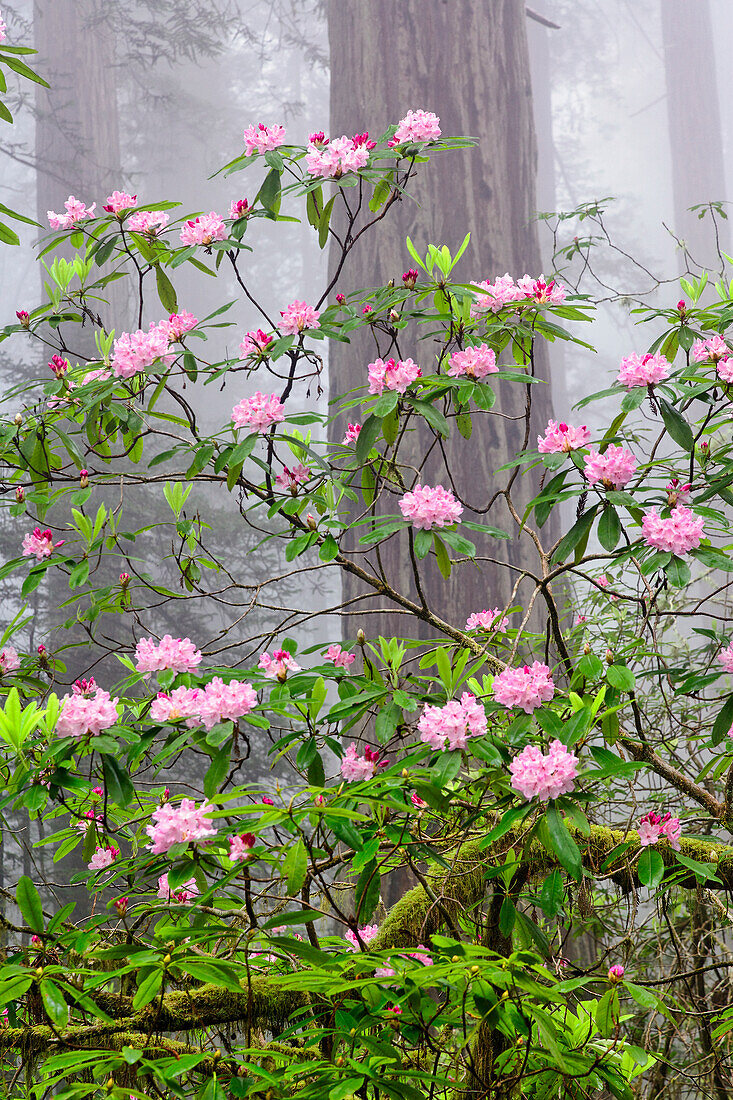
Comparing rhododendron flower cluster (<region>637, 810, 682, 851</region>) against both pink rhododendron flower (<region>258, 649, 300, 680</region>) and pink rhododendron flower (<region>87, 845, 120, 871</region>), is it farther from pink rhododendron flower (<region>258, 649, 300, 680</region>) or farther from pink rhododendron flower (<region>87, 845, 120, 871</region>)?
pink rhododendron flower (<region>87, 845, 120, 871</region>)

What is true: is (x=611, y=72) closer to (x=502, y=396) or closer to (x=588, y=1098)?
(x=502, y=396)

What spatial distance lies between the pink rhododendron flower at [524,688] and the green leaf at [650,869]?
0.86 feet

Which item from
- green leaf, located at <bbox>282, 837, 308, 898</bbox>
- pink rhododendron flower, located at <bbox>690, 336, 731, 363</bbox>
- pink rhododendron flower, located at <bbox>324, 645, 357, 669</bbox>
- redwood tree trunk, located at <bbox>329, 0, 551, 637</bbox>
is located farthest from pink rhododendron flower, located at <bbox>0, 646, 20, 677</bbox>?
redwood tree trunk, located at <bbox>329, 0, 551, 637</bbox>

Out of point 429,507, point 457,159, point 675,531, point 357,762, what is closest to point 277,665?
point 357,762

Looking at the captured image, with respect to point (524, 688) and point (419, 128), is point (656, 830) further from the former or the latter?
point (419, 128)

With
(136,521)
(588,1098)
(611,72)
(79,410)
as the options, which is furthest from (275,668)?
(611,72)

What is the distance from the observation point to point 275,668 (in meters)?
1.14

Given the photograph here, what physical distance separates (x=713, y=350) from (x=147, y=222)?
3.25ft

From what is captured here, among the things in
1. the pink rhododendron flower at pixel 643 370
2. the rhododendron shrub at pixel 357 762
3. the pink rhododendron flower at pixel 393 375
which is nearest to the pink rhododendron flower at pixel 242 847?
the rhododendron shrub at pixel 357 762

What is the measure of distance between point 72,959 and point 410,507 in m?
0.86

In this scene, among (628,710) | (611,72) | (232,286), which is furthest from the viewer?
(611,72)

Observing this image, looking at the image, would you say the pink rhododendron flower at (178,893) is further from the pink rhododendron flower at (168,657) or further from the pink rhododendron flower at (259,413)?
the pink rhododendron flower at (259,413)

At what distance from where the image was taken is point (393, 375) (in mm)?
1334

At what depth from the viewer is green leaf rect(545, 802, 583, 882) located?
936 mm
